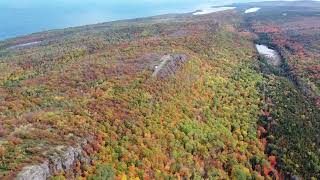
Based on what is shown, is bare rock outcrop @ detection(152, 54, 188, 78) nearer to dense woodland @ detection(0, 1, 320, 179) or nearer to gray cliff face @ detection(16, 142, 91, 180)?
dense woodland @ detection(0, 1, 320, 179)

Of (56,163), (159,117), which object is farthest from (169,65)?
(56,163)

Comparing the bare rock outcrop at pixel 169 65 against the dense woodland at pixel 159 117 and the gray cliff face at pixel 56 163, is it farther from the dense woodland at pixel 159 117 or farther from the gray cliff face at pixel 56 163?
the gray cliff face at pixel 56 163

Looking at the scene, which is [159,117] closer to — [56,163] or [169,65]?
[56,163]

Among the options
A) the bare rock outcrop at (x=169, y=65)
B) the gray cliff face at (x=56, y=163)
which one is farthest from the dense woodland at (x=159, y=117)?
the bare rock outcrop at (x=169, y=65)

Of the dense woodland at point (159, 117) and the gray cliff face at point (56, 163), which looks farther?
the dense woodland at point (159, 117)

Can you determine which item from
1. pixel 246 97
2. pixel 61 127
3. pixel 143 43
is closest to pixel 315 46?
pixel 143 43

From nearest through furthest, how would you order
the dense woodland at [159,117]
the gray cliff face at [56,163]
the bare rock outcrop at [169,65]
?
the gray cliff face at [56,163], the dense woodland at [159,117], the bare rock outcrop at [169,65]

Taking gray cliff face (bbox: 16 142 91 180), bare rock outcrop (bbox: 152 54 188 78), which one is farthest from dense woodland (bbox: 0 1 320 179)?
bare rock outcrop (bbox: 152 54 188 78)
